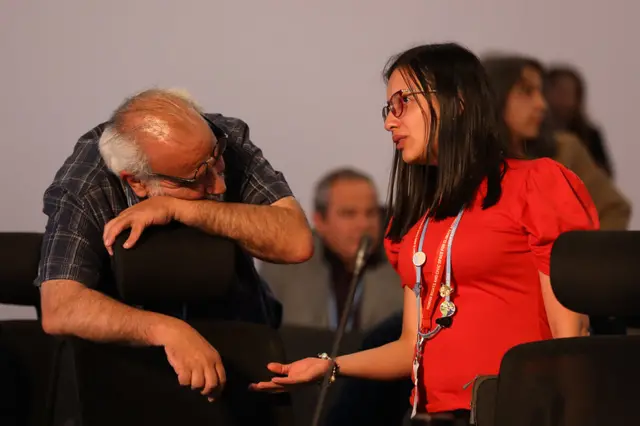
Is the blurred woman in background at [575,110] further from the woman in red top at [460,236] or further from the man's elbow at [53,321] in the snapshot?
the man's elbow at [53,321]

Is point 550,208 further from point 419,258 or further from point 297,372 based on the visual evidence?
point 297,372

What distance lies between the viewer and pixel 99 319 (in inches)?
85.6

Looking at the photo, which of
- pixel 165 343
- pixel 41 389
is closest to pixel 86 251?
pixel 165 343

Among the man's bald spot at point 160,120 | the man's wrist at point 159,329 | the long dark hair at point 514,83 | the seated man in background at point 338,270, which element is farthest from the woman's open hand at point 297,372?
the seated man in background at point 338,270

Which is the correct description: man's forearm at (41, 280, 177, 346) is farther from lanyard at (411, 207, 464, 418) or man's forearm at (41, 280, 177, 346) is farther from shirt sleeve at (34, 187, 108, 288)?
lanyard at (411, 207, 464, 418)

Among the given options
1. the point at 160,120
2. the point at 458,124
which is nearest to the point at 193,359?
the point at 160,120

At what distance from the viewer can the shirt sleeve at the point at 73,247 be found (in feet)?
7.43

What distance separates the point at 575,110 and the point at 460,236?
1918 millimetres

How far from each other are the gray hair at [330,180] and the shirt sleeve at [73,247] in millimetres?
1752

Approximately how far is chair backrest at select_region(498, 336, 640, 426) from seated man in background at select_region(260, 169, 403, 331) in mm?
2274

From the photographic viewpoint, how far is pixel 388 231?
2.25 meters

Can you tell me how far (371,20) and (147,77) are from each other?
77 centimetres

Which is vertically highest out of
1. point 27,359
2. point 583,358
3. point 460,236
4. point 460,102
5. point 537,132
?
point 460,102

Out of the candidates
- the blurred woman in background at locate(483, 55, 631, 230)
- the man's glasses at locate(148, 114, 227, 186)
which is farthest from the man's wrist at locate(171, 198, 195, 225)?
the blurred woman in background at locate(483, 55, 631, 230)
